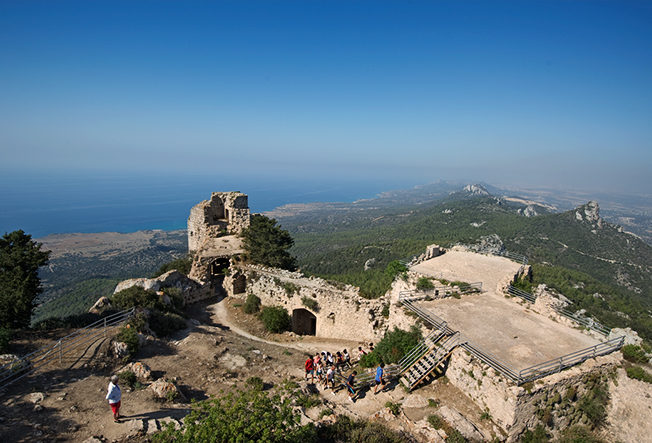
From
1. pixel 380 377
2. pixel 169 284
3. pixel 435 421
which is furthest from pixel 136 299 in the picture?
pixel 435 421

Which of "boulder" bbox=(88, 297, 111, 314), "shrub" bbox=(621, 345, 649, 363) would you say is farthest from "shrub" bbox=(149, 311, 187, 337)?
"shrub" bbox=(621, 345, 649, 363)

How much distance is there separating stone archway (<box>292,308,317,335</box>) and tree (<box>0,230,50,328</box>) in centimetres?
1172

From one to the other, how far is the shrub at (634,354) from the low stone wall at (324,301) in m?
8.67

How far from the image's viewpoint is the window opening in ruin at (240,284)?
1922cm

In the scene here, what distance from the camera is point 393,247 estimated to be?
1790 inches

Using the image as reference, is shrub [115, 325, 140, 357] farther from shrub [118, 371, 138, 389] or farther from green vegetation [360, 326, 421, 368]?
green vegetation [360, 326, 421, 368]

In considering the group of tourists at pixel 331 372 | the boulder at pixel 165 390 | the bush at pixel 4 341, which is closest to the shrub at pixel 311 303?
the group of tourists at pixel 331 372

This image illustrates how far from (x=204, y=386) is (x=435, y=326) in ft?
27.9

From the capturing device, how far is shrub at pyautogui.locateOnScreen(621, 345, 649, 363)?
10.4 meters

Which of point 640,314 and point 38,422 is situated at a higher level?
point 38,422

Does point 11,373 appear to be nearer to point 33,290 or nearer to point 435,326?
point 33,290

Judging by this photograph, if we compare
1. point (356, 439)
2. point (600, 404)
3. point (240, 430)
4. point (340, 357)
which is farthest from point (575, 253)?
point (240, 430)

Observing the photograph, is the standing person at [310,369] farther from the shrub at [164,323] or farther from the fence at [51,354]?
the fence at [51,354]

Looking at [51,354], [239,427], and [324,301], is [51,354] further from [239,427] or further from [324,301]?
[324,301]
